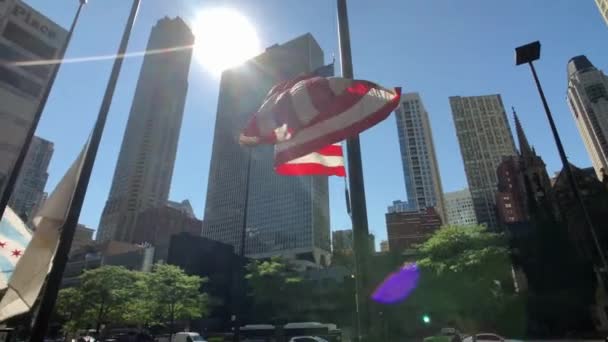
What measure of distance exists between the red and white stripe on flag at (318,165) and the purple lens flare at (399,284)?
4064cm

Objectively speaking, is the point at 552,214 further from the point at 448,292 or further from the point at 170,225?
the point at 170,225

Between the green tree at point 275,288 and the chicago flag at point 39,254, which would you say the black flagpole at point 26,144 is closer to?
the chicago flag at point 39,254

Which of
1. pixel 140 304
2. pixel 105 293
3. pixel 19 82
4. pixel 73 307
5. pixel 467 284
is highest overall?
pixel 19 82

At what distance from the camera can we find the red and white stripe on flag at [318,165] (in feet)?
27.4

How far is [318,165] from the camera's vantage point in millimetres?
8406

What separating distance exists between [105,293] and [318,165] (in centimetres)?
4296

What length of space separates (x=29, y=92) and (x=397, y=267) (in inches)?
2701

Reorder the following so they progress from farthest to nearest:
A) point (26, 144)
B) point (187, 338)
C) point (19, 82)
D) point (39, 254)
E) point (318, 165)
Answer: point (19, 82) < point (187, 338) < point (26, 144) < point (318, 165) < point (39, 254)

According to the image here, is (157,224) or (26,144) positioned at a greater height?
(157,224)

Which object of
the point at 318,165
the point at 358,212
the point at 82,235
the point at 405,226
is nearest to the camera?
the point at 358,212

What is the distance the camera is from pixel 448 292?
43.5 m

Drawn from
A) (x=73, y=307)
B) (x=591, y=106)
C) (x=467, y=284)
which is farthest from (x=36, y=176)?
(x=591, y=106)

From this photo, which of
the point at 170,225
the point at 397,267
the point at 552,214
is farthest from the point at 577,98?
the point at 170,225

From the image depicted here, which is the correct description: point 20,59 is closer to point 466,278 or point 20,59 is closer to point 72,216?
point 72,216
